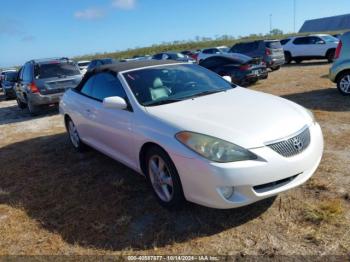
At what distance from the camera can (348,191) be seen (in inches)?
156

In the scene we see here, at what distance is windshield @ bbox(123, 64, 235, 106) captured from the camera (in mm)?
4351

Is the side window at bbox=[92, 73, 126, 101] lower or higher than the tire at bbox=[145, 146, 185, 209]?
higher

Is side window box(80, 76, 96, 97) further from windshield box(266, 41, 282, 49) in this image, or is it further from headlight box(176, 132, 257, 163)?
windshield box(266, 41, 282, 49)

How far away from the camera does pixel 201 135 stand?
3361 mm

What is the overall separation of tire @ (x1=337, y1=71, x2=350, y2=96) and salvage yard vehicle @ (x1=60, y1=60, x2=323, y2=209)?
542cm

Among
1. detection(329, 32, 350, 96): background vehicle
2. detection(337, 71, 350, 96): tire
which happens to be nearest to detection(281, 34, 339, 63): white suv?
detection(329, 32, 350, 96): background vehicle

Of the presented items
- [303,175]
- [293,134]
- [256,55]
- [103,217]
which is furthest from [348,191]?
[256,55]

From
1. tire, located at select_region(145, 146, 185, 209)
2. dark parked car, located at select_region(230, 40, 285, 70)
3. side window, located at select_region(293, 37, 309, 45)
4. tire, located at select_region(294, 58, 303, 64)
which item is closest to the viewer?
tire, located at select_region(145, 146, 185, 209)

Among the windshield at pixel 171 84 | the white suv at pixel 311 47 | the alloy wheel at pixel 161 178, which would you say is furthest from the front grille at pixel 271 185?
the white suv at pixel 311 47

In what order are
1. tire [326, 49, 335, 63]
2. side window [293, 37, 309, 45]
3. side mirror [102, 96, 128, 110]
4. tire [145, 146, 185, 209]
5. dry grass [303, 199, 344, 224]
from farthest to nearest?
side window [293, 37, 309, 45], tire [326, 49, 335, 63], side mirror [102, 96, 128, 110], tire [145, 146, 185, 209], dry grass [303, 199, 344, 224]

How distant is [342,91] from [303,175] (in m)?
6.74

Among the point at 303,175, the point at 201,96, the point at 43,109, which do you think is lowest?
the point at 43,109

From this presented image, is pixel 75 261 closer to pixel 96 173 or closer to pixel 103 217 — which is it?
pixel 103 217

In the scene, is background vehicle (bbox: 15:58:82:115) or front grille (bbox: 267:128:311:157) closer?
front grille (bbox: 267:128:311:157)
